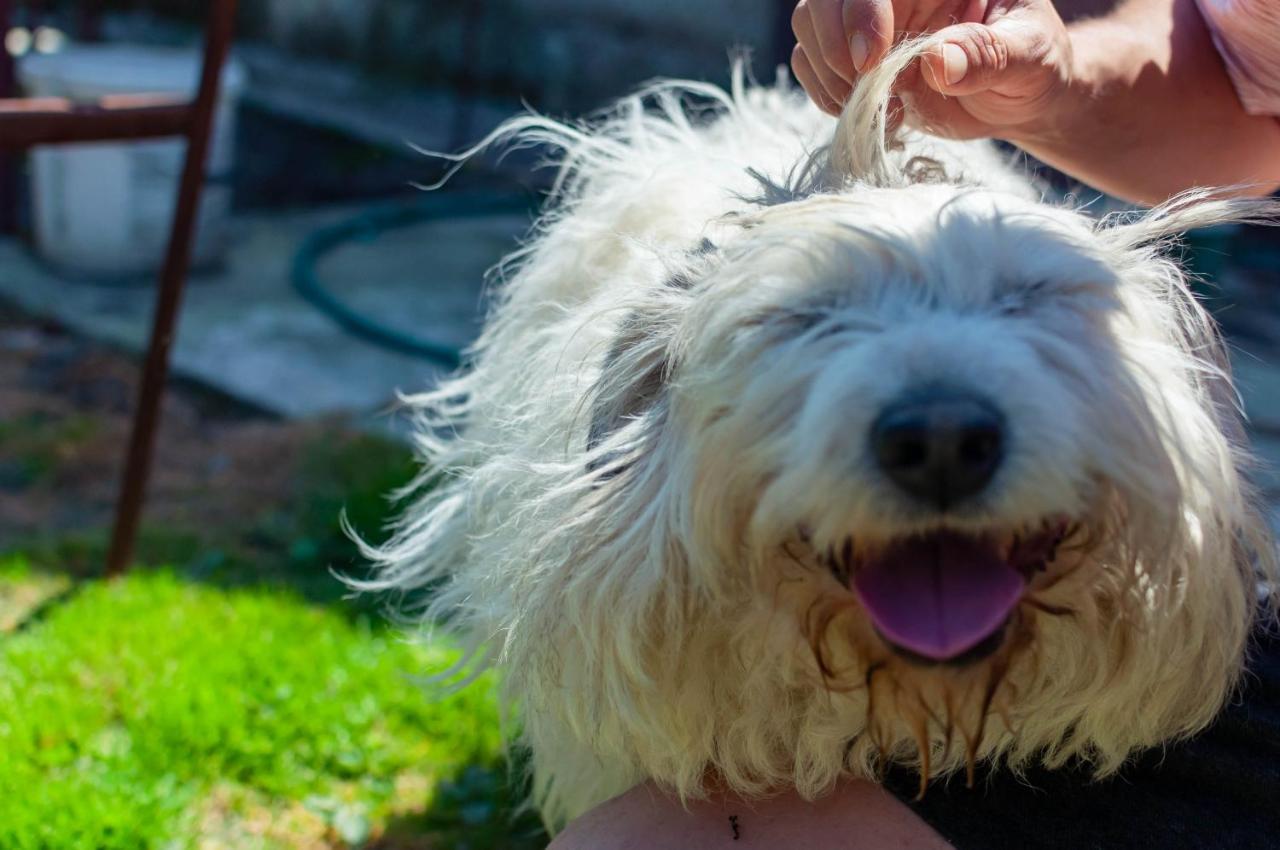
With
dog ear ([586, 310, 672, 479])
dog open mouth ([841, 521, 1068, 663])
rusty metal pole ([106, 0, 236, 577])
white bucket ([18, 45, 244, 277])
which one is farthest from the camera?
white bucket ([18, 45, 244, 277])

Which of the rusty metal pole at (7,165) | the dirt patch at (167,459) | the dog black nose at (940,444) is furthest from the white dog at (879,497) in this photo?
the rusty metal pole at (7,165)

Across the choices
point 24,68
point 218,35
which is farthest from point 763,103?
point 24,68

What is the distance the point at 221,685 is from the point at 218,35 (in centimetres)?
137

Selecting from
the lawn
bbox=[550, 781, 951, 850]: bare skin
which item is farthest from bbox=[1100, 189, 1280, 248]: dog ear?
the lawn

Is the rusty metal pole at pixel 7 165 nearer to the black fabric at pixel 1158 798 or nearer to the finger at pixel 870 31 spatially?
the finger at pixel 870 31

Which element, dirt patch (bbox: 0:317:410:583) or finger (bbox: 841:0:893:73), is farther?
dirt patch (bbox: 0:317:410:583)

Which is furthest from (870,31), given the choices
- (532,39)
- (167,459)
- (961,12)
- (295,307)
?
(532,39)

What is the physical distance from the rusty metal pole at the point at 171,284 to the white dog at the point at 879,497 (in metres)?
1.43

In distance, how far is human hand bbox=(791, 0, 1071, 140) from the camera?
1.75m

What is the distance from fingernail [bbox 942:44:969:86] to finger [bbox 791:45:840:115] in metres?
0.24

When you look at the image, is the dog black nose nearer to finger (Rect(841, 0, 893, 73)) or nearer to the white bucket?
finger (Rect(841, 0, 893, 73))

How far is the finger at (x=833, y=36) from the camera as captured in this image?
1803mm

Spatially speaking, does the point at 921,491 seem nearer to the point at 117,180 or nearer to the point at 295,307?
the point at 295,307

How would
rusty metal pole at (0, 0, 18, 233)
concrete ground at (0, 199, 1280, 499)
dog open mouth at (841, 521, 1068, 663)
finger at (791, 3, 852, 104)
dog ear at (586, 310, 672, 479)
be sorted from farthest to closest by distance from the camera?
rusty metal pole at (0, 0, 18, 233) → concrete ground at (0, 199, 1280, 499) → finger at (791, 3, 852, 104) → dog ear at (586, 310, 672, 479) → dog open mouth at (841, 521, 1068, 663)
